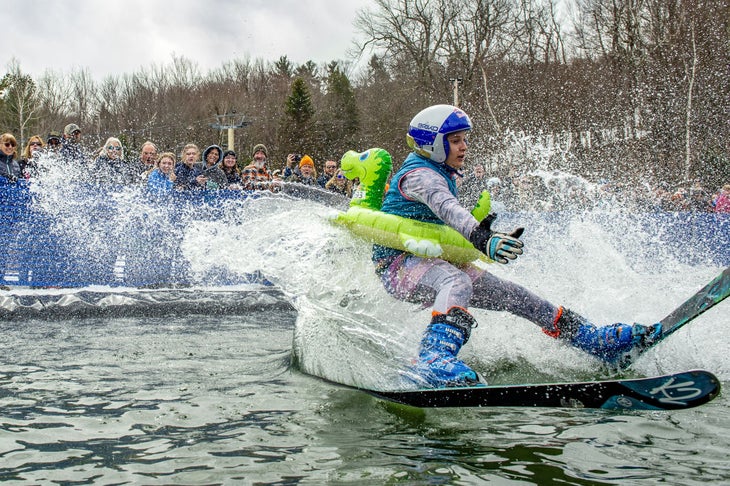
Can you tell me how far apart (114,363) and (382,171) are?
7.88ft

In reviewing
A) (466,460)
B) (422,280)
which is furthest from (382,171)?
(466,460)

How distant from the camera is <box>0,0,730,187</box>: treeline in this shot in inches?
894

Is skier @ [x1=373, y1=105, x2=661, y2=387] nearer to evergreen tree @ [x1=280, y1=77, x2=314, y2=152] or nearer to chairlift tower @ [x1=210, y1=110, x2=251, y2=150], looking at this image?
chairlift tower @ [x1=210, y1=110, x2=251, y2=150]

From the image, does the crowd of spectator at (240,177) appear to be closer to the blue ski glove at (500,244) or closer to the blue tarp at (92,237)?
the blue tarp at (92,237)

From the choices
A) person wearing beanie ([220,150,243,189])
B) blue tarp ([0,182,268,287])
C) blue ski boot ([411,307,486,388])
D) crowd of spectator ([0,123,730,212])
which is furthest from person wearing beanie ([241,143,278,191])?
blue ski boot ([411,307,486,388])

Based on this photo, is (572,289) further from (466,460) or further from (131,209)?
(131,209)

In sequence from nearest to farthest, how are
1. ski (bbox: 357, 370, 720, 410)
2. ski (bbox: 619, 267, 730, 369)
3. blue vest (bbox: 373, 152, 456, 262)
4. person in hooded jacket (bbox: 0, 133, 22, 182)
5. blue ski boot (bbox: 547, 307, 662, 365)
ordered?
ski (bbox: 357, 370, 720, 410)
ski (bbox: 619, 267, 730, 369)
blue ski boot (bbox: 547, 307, 662, 365)
blue vest (bbox: 373, 152, 456, 262)
person in hooded jacket (bbox: 0, 133, 22, 182)

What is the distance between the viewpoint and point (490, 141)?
32.1 meters

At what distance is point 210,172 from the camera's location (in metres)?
11.2

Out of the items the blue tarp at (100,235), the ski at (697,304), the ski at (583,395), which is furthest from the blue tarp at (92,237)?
the ski at (697,304)

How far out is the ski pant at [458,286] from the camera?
4855 millimetres

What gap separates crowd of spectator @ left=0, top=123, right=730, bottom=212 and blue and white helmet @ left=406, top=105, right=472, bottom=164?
5373 millimetres

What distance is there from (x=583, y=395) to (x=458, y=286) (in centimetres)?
Result: 109

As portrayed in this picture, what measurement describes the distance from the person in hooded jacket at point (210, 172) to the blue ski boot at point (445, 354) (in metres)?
6.94
